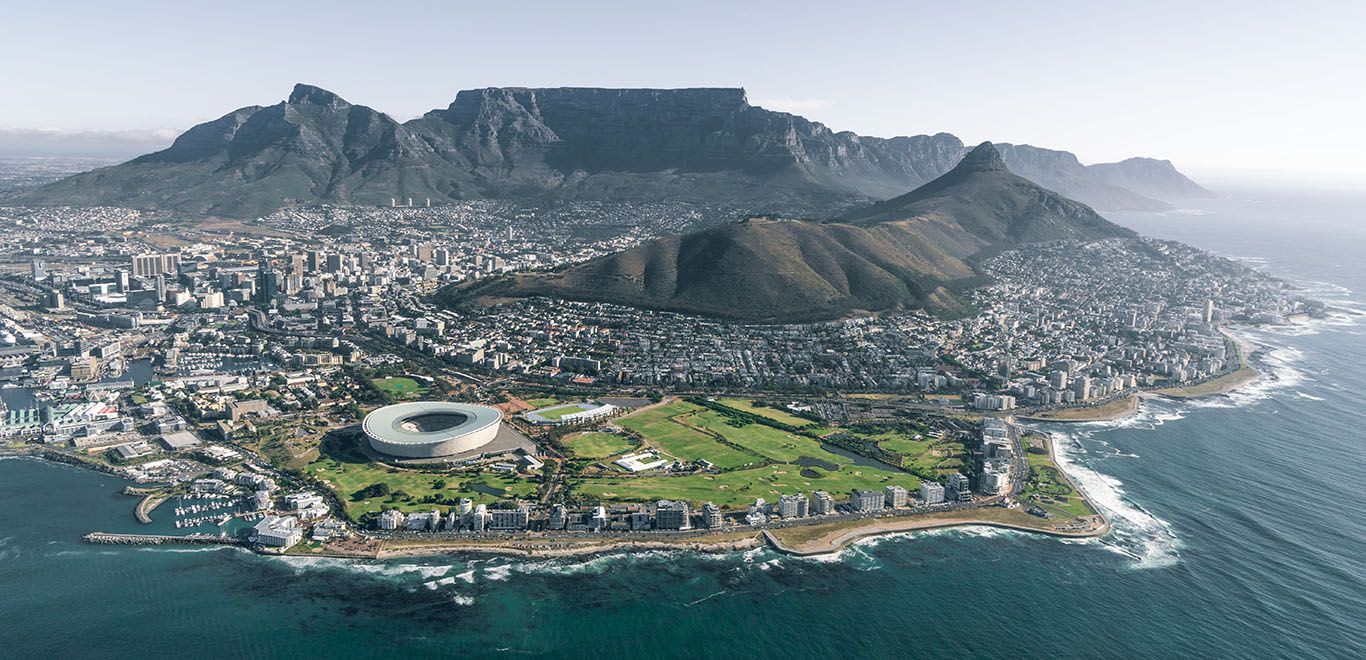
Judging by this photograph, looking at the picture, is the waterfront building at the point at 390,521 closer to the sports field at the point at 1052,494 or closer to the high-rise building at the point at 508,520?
the high-rise building at the point at 508,520

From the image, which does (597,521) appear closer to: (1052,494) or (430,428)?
(430,428)

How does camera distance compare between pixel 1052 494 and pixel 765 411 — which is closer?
pixel 1052 494

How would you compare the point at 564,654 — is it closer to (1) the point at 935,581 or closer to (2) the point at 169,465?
(1) the point at 935,581

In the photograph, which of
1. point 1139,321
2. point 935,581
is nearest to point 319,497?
point 935,581

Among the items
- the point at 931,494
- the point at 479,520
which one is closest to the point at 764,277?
the point at 931,494

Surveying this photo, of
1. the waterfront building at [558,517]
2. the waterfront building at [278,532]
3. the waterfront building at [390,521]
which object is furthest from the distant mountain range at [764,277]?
the waterfront building at [278,532]
